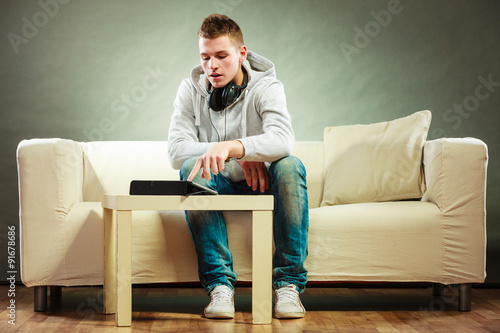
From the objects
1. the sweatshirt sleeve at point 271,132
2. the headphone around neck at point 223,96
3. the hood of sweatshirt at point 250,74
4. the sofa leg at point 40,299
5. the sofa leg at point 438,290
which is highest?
the hood of sweatshirt at point 250,74

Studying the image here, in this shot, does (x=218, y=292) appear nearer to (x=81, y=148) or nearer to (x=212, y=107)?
(x=212, y=107)

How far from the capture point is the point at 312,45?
307 cm

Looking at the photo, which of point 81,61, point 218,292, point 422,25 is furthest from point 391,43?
point 218,292

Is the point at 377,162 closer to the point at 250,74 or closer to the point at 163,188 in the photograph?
the point at 250,74

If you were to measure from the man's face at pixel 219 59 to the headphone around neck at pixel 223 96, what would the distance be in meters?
0.02

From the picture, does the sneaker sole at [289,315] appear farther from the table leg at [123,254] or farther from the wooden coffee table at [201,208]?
the table leg at [123,254]

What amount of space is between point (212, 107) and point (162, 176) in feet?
1.91

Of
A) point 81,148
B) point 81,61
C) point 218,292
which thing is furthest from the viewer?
point 81,61

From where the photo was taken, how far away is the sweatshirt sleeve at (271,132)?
72.3 inches

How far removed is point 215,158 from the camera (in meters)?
1.72

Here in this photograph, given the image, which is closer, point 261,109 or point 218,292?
point 218,292

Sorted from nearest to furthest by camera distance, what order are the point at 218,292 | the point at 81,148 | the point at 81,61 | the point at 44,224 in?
the point at 218,292 < the point at 44,224 < the point at 81,148 < the point at 81,61

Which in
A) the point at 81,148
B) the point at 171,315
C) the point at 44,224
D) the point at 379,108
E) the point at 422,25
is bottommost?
the point at 171,315

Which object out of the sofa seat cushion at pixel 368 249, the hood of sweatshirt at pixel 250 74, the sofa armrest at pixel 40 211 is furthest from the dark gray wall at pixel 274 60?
the sofa seat cushion at pixel 368 249
